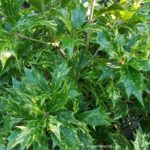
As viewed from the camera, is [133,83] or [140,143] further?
[140,143]

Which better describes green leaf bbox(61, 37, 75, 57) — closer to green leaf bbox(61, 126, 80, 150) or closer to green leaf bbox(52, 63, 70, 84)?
green leaf bbox(52, 63, 70, 84)

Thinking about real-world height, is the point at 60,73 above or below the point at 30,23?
below

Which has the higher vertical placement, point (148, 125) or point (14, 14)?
point (14, 14)

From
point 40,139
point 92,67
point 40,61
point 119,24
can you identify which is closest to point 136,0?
point 119,24

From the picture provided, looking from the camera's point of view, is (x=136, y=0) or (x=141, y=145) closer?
(x=141, y=145)

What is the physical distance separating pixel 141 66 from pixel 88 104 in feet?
1.05

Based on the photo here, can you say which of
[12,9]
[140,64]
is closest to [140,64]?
[140,64]

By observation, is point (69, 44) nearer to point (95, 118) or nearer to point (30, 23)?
point (30, 23)

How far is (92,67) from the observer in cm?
152

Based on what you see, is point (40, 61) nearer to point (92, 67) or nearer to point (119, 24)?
point (92, 67)

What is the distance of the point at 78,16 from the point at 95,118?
1.24 feet

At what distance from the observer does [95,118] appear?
143cm

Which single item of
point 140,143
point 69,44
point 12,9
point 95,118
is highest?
point 12,9

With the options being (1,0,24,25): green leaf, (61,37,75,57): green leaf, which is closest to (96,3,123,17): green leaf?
(61,37,75,57): green leaf
